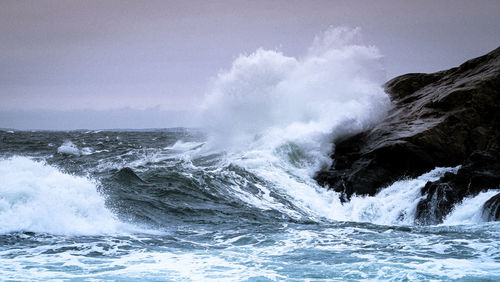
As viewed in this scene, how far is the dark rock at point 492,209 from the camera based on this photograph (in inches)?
342

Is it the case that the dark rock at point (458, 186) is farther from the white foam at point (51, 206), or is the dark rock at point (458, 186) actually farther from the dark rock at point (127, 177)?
the dark rock at point (127, 177)

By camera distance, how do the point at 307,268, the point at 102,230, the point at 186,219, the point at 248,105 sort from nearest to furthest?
the point at 307,268 < the point at 102,230 < the point at 186,219 < the point at 248,105

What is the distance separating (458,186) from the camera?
9.92 meters

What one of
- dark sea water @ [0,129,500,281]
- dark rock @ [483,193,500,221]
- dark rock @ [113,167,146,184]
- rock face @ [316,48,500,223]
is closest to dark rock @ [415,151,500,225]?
rock face @ [316,48,500,223]

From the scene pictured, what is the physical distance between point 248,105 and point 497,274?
44.6 ft

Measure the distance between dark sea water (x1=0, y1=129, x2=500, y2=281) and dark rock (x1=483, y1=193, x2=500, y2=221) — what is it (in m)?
0.16

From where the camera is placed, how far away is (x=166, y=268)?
19.9 feet

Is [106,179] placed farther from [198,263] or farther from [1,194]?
[198,263]

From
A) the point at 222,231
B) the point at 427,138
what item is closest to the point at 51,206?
the point at 222,231

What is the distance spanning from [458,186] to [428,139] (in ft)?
8.21

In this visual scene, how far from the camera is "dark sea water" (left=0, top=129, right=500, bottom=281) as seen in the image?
5.96m

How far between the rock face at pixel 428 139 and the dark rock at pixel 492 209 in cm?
163

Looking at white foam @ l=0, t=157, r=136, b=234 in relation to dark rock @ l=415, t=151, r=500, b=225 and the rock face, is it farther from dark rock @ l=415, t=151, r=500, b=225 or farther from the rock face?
the rock face

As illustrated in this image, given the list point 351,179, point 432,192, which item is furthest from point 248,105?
point 432,192
